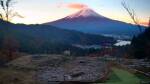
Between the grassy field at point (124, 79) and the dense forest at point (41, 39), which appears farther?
the dense forest at point (41, 39)

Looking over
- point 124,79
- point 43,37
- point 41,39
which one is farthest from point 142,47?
point 124,79

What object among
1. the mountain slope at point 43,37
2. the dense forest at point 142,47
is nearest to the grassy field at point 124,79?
the mountain slope at point 43,37

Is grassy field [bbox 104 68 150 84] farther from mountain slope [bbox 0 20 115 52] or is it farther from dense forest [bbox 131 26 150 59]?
dense forest [bbox 131 26 150 59]

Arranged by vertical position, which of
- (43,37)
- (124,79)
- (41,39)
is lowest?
(124,79)

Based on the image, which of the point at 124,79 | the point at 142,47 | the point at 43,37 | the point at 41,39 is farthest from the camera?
the point at 43,37

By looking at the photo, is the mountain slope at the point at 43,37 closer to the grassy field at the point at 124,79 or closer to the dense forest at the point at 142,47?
the dense forest at the point at 142,47

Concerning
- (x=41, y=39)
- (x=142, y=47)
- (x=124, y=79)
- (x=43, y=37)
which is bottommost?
(x=124, y=79)

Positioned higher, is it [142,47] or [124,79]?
[142,47]

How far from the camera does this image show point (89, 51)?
39.0m

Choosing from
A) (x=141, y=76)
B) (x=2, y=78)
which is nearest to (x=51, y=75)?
(x=2, y=78)

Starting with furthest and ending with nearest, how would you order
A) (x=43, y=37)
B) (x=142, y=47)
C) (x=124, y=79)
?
(x=43, y=37), (x=142, y=47), (x=124, y=79)

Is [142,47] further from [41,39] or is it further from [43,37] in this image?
[43,37]

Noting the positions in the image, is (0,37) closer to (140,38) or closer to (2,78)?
(140,38)

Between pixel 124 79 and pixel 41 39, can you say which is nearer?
pixel 124 79
